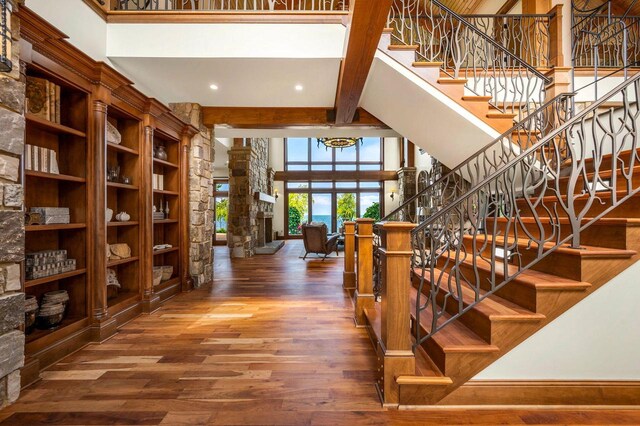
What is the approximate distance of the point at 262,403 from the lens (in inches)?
69.4

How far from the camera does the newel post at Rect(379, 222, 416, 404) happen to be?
5.64ft

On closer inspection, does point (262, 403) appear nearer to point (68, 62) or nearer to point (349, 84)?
point (68, 62)

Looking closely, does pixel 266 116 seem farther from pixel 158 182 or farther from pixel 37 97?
pixel 37 97

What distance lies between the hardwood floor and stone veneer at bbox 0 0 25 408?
276mm

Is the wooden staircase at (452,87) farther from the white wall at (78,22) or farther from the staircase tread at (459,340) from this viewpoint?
the white wall at (78,22)

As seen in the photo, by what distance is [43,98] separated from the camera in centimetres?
227

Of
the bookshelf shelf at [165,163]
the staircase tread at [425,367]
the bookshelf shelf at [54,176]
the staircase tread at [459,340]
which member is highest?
the bookshelf shelf at [165,163]

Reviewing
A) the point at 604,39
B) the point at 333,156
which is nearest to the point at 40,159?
the point at 604,39

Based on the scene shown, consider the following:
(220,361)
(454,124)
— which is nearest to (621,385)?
(220,361)

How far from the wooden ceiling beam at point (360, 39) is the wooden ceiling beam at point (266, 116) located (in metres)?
1.16

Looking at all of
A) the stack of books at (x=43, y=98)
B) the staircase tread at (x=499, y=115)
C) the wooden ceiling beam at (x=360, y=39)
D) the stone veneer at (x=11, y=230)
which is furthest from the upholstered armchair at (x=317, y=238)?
the stone veneer at (x=11, y=230)

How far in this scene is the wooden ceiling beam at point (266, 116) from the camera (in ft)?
15.8

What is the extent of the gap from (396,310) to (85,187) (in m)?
2.66

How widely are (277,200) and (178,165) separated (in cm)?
846
